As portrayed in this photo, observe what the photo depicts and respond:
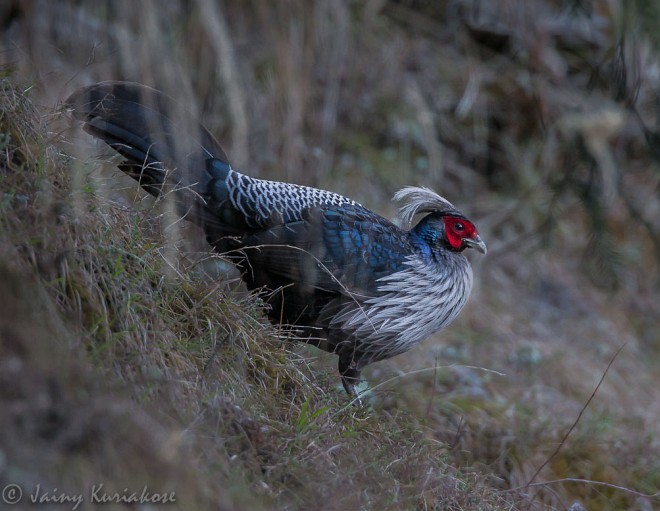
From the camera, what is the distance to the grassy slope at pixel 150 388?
2699 millimetres

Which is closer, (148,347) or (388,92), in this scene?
(148,347)

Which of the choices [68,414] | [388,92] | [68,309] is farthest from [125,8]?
[388,92]

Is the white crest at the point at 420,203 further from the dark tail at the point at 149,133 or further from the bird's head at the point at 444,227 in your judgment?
the dark tail at the point at 149,133

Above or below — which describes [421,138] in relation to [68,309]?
below

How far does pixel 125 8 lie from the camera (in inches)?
170

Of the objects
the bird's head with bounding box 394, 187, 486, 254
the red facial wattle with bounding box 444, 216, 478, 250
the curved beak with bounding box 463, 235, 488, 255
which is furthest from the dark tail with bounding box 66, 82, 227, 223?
the curved beak with bounding box 463, 235, 488, 255

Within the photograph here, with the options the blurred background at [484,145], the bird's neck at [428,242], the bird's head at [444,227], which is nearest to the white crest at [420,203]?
the bird's head at [444,227]

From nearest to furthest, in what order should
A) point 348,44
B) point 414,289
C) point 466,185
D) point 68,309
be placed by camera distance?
point 68,309 → point 414,289 → point 348,44 → point 466,185

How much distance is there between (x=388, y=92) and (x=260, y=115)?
6.03 feet

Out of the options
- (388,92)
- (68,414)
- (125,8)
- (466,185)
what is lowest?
(466,185)

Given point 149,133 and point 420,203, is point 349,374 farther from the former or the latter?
point 149,133

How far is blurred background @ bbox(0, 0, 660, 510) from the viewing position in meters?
5.00

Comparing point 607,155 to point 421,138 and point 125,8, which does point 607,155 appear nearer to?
point 421,138

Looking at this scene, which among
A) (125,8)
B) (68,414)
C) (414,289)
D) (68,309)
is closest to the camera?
(68,414)
